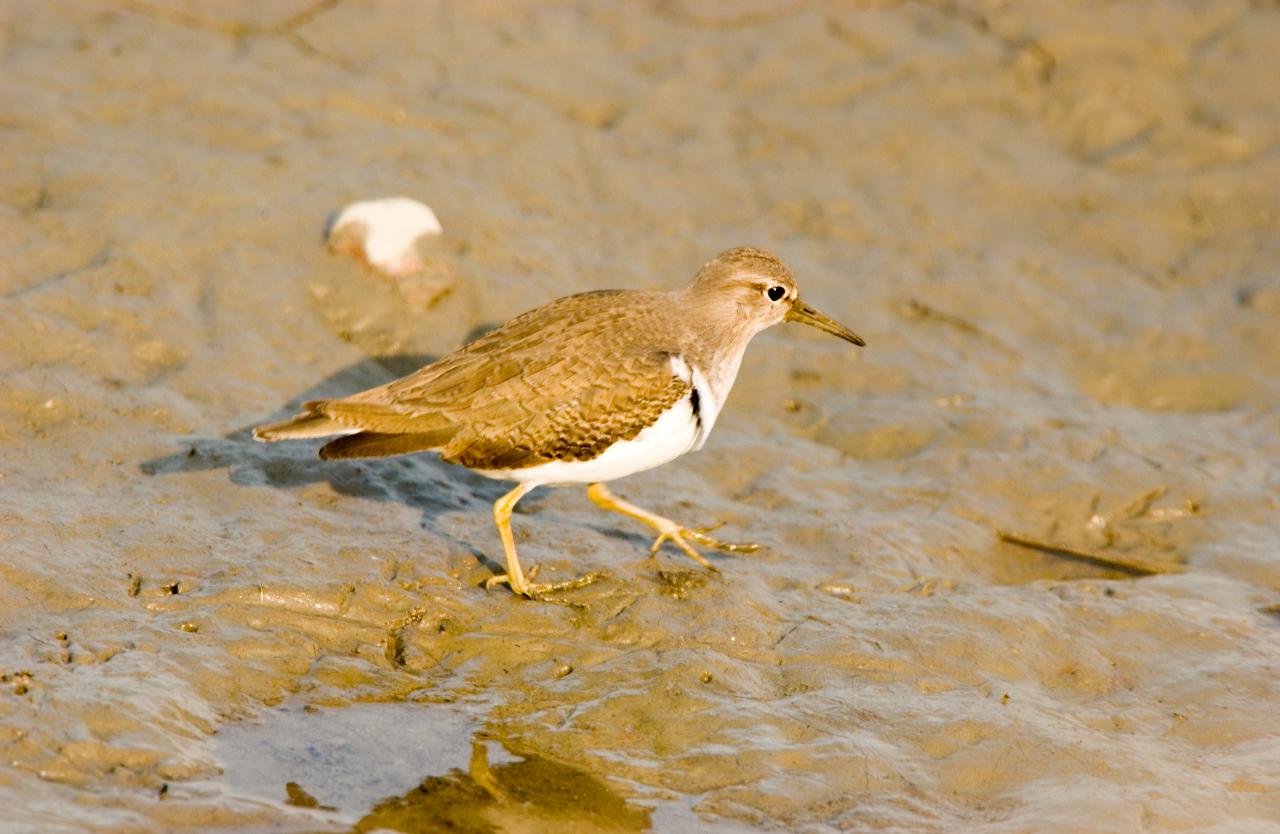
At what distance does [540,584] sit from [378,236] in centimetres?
342

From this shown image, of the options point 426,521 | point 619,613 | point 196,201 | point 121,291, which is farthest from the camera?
point 196,201

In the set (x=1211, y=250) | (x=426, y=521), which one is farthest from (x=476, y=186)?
(x=1211, y=250)

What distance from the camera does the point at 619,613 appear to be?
297 inches

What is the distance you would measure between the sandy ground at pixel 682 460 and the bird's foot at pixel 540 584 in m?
0.10

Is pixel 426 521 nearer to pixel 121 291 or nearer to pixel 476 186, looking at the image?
pixel 121 291

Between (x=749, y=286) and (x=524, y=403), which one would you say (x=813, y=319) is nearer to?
(x=749, y=286)

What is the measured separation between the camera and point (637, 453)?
7.53m

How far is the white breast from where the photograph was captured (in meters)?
7.52

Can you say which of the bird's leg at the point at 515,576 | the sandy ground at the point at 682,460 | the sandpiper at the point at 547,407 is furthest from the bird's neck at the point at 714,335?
the bird's leg at the point at 515,576

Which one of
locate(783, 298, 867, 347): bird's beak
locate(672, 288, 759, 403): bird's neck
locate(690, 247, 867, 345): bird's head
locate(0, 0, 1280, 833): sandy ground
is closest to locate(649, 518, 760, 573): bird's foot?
locate(0, 0, 1280, 833): sandy ground

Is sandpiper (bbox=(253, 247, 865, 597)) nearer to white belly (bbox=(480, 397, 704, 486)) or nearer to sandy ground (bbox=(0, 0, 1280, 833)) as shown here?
white belly (bbox=(480, 397, 704, 486))

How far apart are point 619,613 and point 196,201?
467 cm

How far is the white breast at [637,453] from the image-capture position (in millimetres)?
7523

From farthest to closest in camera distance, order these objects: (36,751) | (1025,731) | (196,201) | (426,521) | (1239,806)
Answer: (196,201) → (426,521) → (1025,731) → (1239,806) → (36,751)
